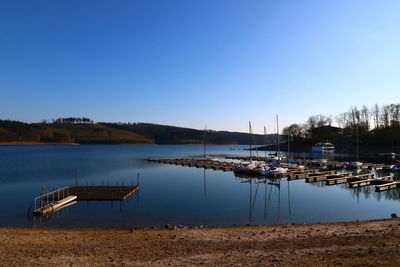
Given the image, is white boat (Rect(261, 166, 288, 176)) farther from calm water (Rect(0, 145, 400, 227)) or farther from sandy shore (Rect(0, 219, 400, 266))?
sandy shore (Rect(0, 219, 400, 266))

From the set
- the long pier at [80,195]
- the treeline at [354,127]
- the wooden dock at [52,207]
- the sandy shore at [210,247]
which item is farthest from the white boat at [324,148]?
the wooden dock at [52,207]

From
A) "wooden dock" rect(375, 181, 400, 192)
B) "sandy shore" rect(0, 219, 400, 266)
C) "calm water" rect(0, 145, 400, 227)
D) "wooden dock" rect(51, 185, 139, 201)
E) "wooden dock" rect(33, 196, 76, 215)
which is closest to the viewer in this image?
"sandy shore" rect(0, 219, 400, 266)

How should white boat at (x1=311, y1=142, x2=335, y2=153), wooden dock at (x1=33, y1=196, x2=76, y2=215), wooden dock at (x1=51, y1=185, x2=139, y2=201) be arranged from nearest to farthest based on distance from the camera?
wooden dock at (x1=33, y1=196, x2=76, y2=215) < wooden dock at (x1=51, y1=185, x2=139, y2=201) < white boat at (x1=311, y1=142, x2=335, y2=153)

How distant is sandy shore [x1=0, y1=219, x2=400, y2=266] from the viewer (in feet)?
36.1

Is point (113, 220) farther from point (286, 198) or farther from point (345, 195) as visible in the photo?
point (345, 195)

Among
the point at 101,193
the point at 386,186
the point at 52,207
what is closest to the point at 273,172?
the point at 386,186

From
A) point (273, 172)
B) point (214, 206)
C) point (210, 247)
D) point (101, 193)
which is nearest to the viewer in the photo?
point (210, 247)

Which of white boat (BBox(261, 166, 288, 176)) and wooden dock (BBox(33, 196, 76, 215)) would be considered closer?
wooden dock (BBox(33, 196, 76, 215))

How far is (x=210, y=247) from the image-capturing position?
13391 millimetres

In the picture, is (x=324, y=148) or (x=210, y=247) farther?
(x=324, y=148)

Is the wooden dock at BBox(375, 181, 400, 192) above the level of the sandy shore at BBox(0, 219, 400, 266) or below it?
below

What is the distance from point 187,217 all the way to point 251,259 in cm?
1226

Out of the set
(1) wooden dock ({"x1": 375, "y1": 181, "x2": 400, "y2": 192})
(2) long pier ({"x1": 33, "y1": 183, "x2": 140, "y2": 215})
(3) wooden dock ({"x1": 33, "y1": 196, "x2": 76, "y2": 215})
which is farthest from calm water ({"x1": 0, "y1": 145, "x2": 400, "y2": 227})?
(2) long pier ({"x1": 33, "y1": 183, "x2": 140, "y2": 215})

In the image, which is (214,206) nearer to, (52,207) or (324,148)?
(52,207)
